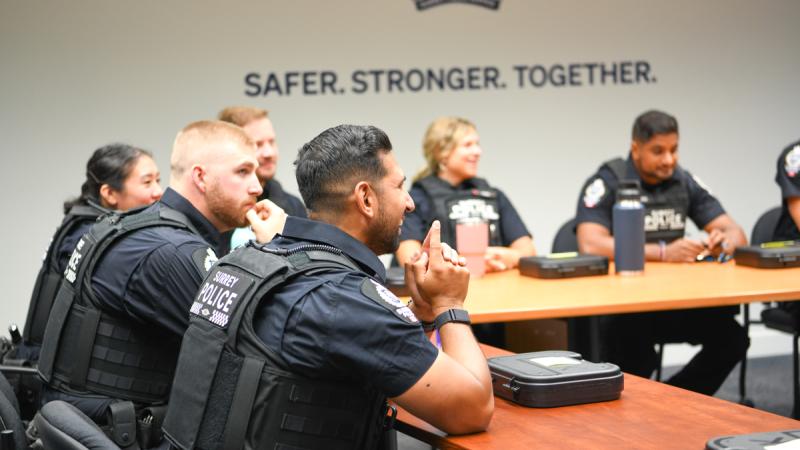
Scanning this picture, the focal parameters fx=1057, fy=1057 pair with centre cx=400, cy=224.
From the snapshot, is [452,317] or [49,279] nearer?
[452,317]

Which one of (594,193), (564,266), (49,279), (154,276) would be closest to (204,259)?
(154,276)

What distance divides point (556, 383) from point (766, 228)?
332 cm

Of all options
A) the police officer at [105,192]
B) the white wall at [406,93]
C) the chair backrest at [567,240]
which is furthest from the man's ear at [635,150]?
the police officer at [105,192]

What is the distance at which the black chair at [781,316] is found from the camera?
499 cm

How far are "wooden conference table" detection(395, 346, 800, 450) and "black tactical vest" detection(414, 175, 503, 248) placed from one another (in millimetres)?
2559

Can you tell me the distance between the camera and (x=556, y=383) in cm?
244

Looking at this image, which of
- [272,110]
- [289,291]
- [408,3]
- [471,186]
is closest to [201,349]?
[289,291]

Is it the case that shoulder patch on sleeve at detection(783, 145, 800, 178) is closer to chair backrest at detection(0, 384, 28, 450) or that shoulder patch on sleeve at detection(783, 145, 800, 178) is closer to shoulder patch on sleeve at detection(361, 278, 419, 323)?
shoulder patch on sleeve at detection(361, 278, 419, 323)

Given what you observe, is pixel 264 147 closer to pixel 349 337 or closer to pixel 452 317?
pixel 452 317

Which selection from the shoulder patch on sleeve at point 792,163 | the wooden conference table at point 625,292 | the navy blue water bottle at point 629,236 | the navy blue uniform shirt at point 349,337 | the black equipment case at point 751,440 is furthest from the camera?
the shoulder patch on sleeve at point 792,163

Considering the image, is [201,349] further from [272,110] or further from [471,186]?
[272,110]

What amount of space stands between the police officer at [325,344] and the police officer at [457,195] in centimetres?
259

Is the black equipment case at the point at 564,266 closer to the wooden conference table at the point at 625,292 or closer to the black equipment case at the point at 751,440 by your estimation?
the wooden conference table at the point at 625,292

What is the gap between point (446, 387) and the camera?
6.97ft
